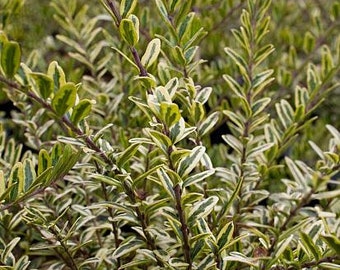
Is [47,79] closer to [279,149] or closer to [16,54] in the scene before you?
[16,54]

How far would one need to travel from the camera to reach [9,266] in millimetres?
814

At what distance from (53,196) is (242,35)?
1.48ft

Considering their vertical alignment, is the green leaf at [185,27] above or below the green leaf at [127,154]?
above

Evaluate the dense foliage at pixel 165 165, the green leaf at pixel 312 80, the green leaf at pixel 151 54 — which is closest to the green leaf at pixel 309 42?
the dense foliage at pixel 165 165

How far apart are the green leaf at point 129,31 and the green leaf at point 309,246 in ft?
1.10

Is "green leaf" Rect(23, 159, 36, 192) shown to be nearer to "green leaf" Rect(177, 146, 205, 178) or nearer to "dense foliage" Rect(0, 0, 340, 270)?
"dense foliage" Rect(0, 0, 340, 270)

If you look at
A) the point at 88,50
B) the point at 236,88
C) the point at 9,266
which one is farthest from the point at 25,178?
the point at 88,50


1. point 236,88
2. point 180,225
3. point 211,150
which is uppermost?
point 236,88

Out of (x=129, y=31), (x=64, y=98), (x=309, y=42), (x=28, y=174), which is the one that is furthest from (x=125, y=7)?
(x=309, y=42)

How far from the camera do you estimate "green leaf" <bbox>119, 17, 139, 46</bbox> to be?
2.34 feet

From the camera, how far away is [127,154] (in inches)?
29.5

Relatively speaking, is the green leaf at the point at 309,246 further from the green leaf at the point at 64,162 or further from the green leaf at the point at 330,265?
the green leaf at the point at 64,162

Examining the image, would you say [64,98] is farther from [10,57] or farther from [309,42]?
[309,42]

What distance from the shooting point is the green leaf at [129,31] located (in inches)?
28.0
